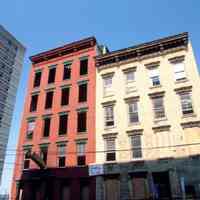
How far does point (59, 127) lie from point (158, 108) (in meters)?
10.5

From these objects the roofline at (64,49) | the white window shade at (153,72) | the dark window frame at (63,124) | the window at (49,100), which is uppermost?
the roofline at (64,49)

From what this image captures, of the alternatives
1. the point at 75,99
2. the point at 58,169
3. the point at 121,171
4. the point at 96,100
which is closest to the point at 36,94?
the point at 75,99

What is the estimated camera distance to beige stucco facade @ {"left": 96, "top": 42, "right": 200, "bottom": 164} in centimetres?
1886

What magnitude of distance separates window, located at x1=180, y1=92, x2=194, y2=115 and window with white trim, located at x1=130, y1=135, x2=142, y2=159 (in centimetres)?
466

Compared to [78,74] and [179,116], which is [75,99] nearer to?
[78,74]

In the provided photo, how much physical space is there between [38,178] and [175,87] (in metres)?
15.8

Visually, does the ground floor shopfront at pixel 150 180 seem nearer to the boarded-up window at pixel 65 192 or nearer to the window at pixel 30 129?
the boarded-up window at pixel 65 192

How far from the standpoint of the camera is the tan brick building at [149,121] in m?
18.2

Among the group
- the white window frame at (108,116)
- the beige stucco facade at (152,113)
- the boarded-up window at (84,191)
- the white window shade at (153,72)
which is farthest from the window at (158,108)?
the boarded-up window at (84,191)

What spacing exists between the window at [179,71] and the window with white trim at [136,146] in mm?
6800

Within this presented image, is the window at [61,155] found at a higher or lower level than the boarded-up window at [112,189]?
higher

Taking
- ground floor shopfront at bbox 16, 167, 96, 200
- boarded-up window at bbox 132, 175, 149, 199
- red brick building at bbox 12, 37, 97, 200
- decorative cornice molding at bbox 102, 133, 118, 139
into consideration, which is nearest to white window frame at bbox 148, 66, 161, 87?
decorative cornice molding at bbox 102, 133, 118, 139

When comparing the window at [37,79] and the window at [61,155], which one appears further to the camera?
Result: the window at [37,79]

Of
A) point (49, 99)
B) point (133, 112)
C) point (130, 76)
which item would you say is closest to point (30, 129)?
point (49, 99)
